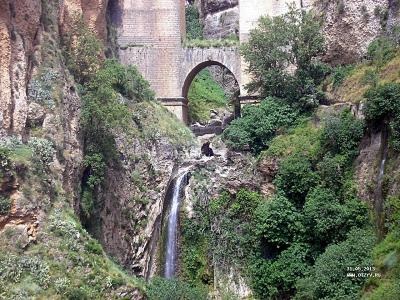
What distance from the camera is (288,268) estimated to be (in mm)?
19719

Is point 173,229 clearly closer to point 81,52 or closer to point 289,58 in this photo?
point 81,52

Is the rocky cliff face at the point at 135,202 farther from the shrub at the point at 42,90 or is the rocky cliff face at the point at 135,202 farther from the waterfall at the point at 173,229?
the shrub at the point at 42,90

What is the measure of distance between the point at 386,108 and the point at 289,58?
976cm

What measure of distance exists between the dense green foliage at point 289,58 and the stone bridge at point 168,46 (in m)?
4.39

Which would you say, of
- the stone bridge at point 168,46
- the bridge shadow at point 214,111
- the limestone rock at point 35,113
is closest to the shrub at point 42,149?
the limestone rock at point 35,113

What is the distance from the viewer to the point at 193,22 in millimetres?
45250

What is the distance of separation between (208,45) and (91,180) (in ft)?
49.0

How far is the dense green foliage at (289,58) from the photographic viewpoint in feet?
88.0

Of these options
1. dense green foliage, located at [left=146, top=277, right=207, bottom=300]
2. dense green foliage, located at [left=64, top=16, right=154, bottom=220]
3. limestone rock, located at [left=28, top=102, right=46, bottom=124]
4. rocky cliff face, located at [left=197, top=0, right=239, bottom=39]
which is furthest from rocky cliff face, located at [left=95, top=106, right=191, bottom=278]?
rocky cliff face, located at [left=197, top=0, right=239, bottom=39]

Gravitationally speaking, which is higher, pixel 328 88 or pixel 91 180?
pixel 328 88

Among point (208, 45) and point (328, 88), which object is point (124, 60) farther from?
point (328, 88)

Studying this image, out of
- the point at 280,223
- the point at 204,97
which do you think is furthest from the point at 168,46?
the point at 280,223

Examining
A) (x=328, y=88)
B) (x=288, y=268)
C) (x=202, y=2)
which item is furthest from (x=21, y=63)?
(x=202, y=2)

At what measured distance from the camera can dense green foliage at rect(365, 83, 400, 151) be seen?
17500 millimetres
